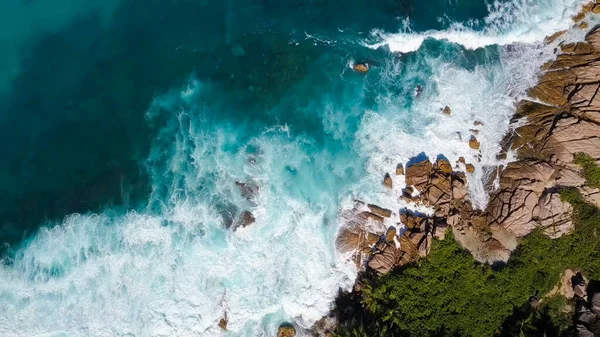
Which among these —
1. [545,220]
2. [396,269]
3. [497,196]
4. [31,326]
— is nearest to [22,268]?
[31,326]

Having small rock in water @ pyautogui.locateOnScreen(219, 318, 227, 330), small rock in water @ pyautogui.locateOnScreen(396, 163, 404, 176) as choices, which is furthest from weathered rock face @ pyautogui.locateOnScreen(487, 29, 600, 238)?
small rock in water @ pyautogui.locateOnScreen(219, 318, 227, 330)

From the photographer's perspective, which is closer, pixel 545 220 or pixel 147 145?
pixel 545 220

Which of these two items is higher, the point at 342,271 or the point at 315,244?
the point at 315,244

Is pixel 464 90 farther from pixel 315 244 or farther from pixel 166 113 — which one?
pixel 166 113

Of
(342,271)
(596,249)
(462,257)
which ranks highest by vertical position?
(342,271)

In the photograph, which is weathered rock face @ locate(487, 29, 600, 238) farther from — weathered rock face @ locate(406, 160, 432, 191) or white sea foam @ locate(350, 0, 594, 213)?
weathered rock face @ locate(406, 160, 432, 191)

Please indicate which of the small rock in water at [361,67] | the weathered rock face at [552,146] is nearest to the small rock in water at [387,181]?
the weathered rock face at [552,146]
